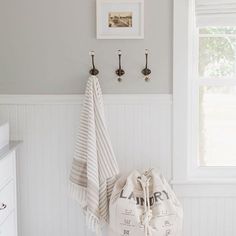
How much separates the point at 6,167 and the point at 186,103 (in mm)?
1058

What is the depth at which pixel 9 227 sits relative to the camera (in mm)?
2365

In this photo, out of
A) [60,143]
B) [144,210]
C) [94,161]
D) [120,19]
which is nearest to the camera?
[144,210]

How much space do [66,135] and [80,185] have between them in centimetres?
32

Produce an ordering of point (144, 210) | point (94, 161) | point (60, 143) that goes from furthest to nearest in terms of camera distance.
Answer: point (60, 143) → point (94, 161) → point (144, 210)

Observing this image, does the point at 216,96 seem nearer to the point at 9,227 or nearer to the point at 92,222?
the point at 92,222

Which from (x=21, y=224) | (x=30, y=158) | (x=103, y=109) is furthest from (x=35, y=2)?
(x=21, y=224)

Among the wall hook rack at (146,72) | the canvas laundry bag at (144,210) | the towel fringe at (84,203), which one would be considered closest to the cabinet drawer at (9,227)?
the towel fringe at (84,203)

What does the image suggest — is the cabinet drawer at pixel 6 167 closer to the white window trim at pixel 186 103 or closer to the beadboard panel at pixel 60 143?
the beadboard panel at pixel 60 143

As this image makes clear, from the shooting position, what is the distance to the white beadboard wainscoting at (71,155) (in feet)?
8.68

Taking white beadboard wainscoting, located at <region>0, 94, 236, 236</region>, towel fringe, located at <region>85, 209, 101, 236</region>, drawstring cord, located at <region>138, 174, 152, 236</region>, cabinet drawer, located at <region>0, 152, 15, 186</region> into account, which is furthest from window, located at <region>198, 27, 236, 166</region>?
cabinet drawer, located at <region>0, 152, 15, 186</region>

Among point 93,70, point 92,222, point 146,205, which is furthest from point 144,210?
point 93,70

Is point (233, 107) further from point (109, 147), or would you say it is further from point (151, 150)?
point (109, 147)

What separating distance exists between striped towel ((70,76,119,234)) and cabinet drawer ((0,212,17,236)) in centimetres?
39

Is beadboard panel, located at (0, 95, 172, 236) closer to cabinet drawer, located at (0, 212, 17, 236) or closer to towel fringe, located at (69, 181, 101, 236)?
towel fringe, located at (69, 181, 101, 236)
